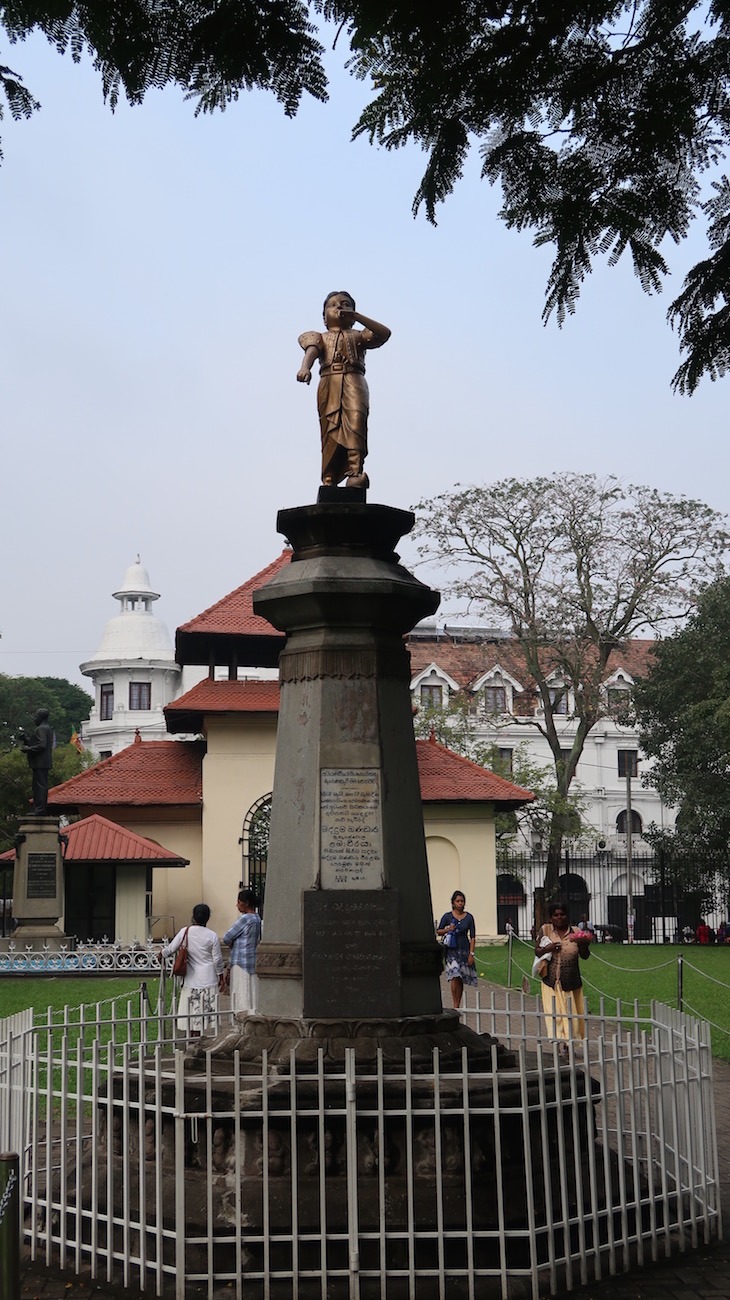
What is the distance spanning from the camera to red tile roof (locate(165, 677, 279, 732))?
33.7 meters

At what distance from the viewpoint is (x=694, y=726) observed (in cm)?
4366

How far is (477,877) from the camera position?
36.7 metres

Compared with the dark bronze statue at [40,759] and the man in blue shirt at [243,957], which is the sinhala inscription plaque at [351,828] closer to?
→ the man in blue shirt at [243,957]

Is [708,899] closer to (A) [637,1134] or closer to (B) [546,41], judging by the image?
(A) [637,1134]

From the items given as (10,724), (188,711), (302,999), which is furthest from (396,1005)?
(10,724)

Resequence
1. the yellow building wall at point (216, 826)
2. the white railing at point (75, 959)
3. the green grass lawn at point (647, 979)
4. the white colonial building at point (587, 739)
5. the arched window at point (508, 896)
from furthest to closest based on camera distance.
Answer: the white colonial building at point (587, 739) → the arched window at point (508, 896) → the yellow building wall at point (216, 826) → the white railing at point (75, 959) → the green grass lawn at point (647, 979)

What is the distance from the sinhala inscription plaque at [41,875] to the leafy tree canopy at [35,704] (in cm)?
2142

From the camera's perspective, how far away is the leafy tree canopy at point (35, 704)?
64000mm

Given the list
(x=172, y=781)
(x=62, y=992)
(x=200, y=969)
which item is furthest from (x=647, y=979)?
(x=172, y=781)

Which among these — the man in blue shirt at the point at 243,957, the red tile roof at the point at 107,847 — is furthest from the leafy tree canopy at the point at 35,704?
the man in blue shirt at the point at 243,957

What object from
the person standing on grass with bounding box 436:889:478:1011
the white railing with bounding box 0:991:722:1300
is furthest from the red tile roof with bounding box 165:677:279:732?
the white railing with bounding box 0:991:722:1300

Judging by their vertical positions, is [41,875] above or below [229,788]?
below

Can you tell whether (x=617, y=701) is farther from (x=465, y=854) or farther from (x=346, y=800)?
(x=346, y=800)

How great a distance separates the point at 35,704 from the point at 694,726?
3723cm
